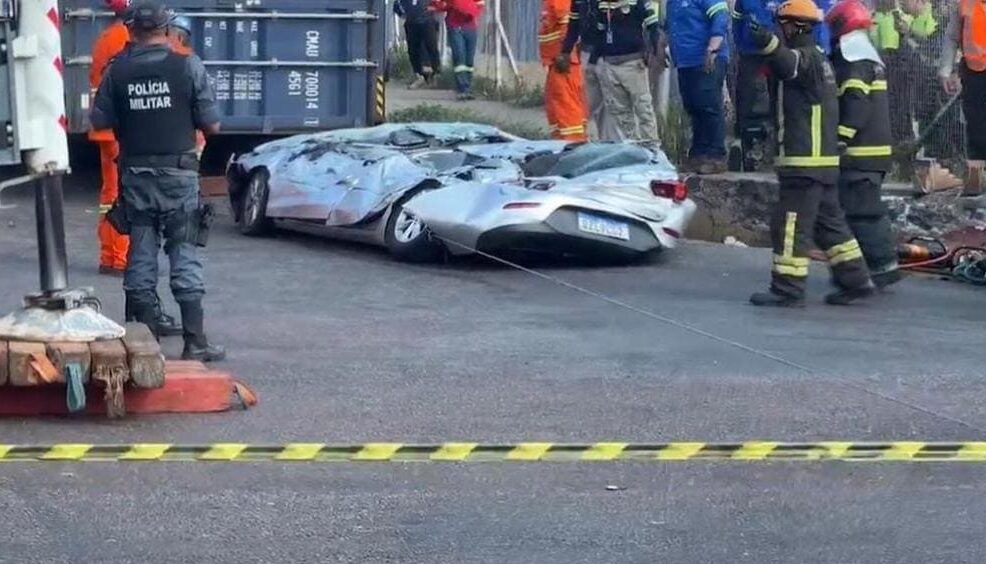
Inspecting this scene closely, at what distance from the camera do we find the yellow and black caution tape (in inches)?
279

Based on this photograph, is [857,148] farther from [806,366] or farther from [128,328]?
[128,328]

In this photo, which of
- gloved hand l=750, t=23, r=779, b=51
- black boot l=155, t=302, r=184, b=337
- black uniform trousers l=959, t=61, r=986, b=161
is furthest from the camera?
black uniform trousers l=959, t=61, r=986, b=161

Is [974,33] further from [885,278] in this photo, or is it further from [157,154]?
[157,154]

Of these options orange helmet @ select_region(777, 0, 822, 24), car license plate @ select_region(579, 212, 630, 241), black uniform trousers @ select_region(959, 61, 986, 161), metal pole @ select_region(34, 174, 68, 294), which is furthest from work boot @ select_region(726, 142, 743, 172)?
metal pole @ select_region(34, 174, 68, 294)

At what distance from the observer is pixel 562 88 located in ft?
50.1

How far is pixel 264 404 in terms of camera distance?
8.07 meters

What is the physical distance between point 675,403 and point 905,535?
2.09 meters

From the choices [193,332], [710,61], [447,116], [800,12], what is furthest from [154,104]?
[447,116]

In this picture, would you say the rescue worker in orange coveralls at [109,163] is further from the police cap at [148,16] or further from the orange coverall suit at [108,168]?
the police cap at [148,16]

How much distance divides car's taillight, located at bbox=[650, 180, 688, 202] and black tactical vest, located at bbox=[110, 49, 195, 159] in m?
4.27

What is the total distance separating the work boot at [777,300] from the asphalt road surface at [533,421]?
4.0 inches

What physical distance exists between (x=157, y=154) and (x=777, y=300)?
3.95 meters

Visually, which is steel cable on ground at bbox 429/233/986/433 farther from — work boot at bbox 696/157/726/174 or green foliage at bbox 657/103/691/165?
green foliage at bbox 657/103/691/165

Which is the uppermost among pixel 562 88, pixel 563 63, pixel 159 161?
pixel 563 63
